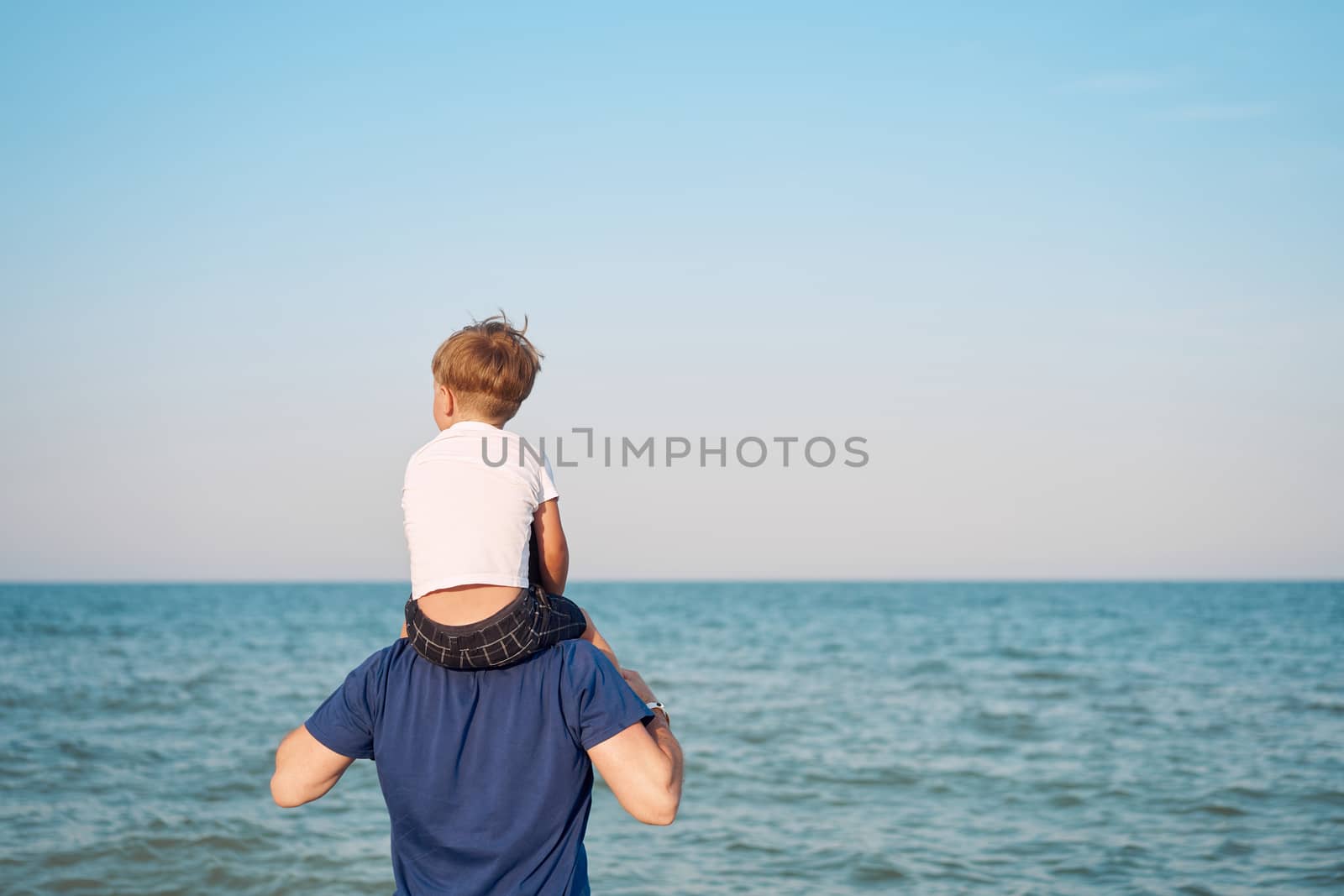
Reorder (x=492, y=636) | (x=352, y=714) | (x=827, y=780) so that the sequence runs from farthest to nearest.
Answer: (x=827, y=780) → (x=352, y=714) → (x=492, y=636)

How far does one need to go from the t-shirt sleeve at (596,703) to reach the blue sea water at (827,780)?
18.0 feet

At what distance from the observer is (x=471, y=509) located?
193 cm

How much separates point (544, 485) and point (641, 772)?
0.52 meters

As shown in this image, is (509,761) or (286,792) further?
(286,792)

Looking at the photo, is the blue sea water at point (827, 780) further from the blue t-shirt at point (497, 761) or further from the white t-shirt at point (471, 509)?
the white t-shirt at point (471, 509)

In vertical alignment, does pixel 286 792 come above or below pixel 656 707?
below

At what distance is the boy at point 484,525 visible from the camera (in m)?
1.88

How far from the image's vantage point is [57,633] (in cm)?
2975

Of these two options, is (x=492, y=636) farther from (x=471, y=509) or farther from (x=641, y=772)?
(x=641, y=772)

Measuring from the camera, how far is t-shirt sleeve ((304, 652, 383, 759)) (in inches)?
76.8

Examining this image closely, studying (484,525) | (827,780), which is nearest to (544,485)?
(484,525)

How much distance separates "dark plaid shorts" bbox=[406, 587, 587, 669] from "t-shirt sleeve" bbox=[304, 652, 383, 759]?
0.33 ft

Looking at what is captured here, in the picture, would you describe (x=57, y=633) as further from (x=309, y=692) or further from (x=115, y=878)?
(x=115, y=878)

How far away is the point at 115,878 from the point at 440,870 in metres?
6.30
